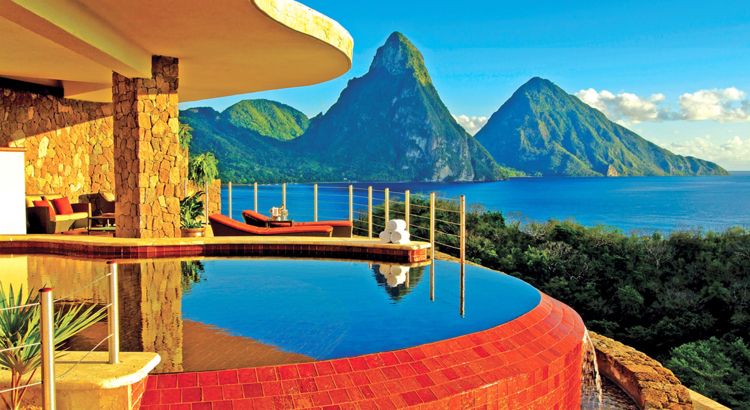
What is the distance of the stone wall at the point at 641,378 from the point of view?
4.45m

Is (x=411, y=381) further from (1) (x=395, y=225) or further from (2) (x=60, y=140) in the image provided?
(2) (x=60, y=140)

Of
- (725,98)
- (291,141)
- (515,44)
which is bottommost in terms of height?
(291,141)

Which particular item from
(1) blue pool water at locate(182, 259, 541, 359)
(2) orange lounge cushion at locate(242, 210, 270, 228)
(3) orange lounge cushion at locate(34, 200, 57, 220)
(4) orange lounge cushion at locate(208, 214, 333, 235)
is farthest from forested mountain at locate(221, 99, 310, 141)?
(1) blue pool water at locate(182, 259, 541, 359)

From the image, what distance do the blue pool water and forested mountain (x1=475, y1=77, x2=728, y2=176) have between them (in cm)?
10802

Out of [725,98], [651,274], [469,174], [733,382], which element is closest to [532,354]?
[733,382]

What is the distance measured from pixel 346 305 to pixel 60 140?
33.8 ft

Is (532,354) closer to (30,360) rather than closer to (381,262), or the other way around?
(30,360)

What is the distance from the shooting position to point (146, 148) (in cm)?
845

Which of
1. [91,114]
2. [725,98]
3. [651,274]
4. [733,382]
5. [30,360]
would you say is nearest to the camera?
[30,360]

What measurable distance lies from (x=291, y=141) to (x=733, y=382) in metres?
62.5

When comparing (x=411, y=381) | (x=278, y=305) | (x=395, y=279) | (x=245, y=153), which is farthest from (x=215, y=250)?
(x=245, y=153)

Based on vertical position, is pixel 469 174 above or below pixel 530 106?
below

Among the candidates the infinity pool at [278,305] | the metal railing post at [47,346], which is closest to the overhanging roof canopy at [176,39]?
the infinity pool at [278,305]

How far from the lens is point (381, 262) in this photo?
719 cm
